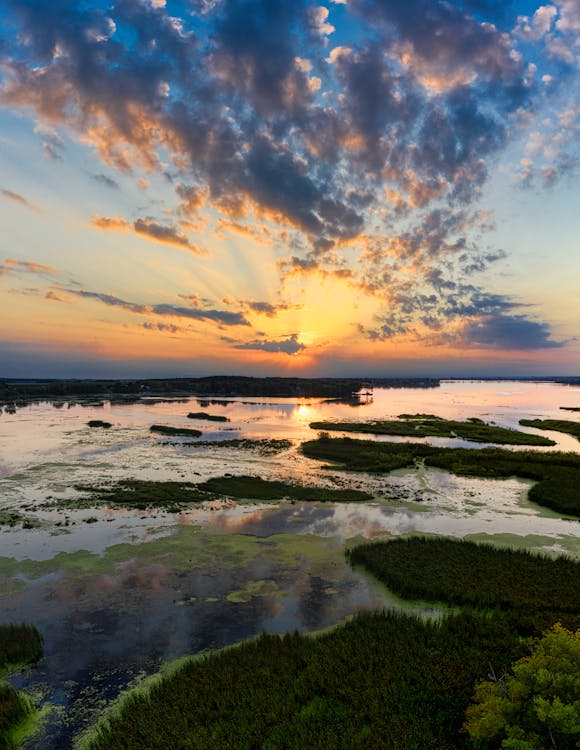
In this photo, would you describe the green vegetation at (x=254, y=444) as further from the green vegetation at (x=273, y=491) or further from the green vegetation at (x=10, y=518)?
the green vegetation at (x=10, y=518)

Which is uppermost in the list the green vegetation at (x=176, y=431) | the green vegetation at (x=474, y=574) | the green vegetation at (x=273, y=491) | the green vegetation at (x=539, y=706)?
the green vegetation at (x=539, y=706)

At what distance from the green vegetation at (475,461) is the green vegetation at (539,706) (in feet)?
88.3

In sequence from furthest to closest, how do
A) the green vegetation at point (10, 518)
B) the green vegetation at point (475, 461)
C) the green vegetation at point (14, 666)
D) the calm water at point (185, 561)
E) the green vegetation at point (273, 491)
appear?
1. the green vegetation at point (475, 461)
2. the green vegetation at point (273, 491)
3. the green vegetation at point (10, 518)
4. the calm water at point (185, 561)
5. the green vegetation at point (14, 666)

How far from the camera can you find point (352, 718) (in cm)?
1049

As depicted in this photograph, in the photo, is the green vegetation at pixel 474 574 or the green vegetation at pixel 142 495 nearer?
the green vegetation at pixel 474 574

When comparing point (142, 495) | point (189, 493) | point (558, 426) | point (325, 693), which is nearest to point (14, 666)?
point (325, 693)

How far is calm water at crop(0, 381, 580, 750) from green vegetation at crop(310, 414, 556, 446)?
2683 cm

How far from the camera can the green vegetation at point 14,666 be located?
1072 centimetres

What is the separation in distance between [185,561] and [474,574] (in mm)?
13922

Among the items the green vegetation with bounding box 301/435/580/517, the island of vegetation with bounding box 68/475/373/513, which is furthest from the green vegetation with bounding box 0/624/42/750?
the green vegetation with bounding box 301/435/580/517

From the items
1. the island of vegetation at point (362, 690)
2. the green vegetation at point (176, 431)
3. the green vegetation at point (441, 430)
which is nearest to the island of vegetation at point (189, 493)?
the island of vegetation at point (362, 690)

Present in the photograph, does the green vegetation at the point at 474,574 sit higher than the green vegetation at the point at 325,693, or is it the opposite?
the green vegetation at the point at 325,693

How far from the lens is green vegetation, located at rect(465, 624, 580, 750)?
25.5ft

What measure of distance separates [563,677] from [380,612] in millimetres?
8695
